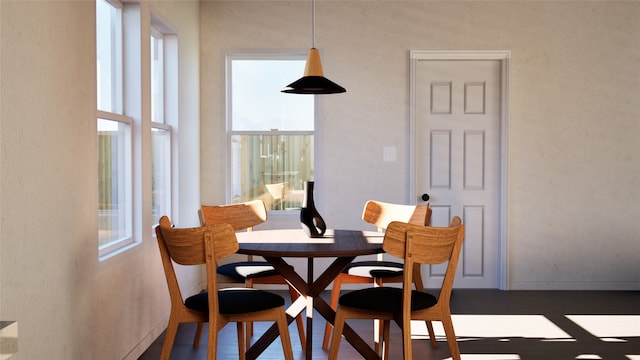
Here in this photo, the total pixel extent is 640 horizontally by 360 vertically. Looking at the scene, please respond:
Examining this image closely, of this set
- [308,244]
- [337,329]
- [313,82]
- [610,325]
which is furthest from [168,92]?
[610,325]

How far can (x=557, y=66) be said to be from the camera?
6008mm

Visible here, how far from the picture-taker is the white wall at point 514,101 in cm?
598

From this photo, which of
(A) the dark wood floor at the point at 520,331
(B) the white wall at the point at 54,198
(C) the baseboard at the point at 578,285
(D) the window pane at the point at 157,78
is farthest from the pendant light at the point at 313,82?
(C) the baseboard at the point at 578,285

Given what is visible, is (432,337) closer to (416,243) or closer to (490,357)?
(490,357)

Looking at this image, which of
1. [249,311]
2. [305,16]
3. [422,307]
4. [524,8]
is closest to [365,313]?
[422,307]

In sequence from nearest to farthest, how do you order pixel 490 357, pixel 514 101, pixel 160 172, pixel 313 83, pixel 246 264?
1. pixel 313 83
2. pixel 490 357
3. pixel 246 264
4. pixel 160 172
5. pixel 514 101

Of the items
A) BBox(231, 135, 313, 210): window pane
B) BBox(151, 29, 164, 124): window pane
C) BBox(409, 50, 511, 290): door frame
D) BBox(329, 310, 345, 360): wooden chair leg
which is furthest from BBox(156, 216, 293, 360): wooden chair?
BBox(409, 50, 511, 290): door frame

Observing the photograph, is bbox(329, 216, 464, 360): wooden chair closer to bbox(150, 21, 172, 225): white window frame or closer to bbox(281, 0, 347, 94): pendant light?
bbox(281, 0, 347, 94): pendant light

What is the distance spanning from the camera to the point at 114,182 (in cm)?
386

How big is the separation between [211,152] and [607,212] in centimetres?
389

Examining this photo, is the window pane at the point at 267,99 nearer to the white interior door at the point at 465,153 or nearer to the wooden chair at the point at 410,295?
the white interior door at the point at 465,153

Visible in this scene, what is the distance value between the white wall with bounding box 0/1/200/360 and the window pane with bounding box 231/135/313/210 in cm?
224

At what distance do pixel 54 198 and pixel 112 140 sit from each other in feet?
3.47

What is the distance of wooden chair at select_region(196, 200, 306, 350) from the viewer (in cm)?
413
